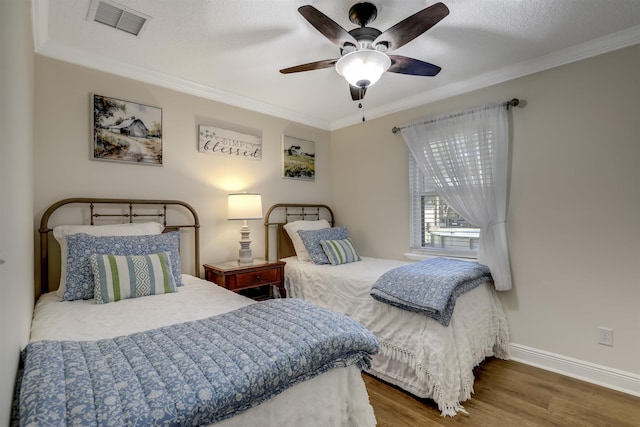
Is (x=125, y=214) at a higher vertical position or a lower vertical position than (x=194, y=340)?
higher

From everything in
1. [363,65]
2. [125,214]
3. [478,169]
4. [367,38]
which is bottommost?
[125,214]

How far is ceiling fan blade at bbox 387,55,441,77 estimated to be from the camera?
199cm

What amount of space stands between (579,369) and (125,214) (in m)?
3.69

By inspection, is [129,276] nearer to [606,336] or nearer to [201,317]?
[201,317]

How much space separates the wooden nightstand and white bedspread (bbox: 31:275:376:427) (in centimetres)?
68

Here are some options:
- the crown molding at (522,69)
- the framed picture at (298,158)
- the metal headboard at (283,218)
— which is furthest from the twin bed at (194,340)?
the crown molding at (522,69)

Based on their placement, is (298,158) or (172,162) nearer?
(172,162)

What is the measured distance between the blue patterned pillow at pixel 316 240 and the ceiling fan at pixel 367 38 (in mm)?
1681

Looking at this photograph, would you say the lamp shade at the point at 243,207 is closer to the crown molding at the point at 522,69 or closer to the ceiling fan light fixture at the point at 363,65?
the ceiling fan light fixture at the point at 363,65

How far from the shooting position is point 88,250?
6.31ft

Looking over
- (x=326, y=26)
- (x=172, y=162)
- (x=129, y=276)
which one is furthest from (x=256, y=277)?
(x=326, y=26)

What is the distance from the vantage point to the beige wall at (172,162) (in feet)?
7.27

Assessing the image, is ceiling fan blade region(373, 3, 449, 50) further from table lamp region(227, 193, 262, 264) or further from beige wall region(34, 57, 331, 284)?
beige wall region(34, 57, 331, 284)

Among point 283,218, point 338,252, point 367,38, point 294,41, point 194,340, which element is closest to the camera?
point 194,340
